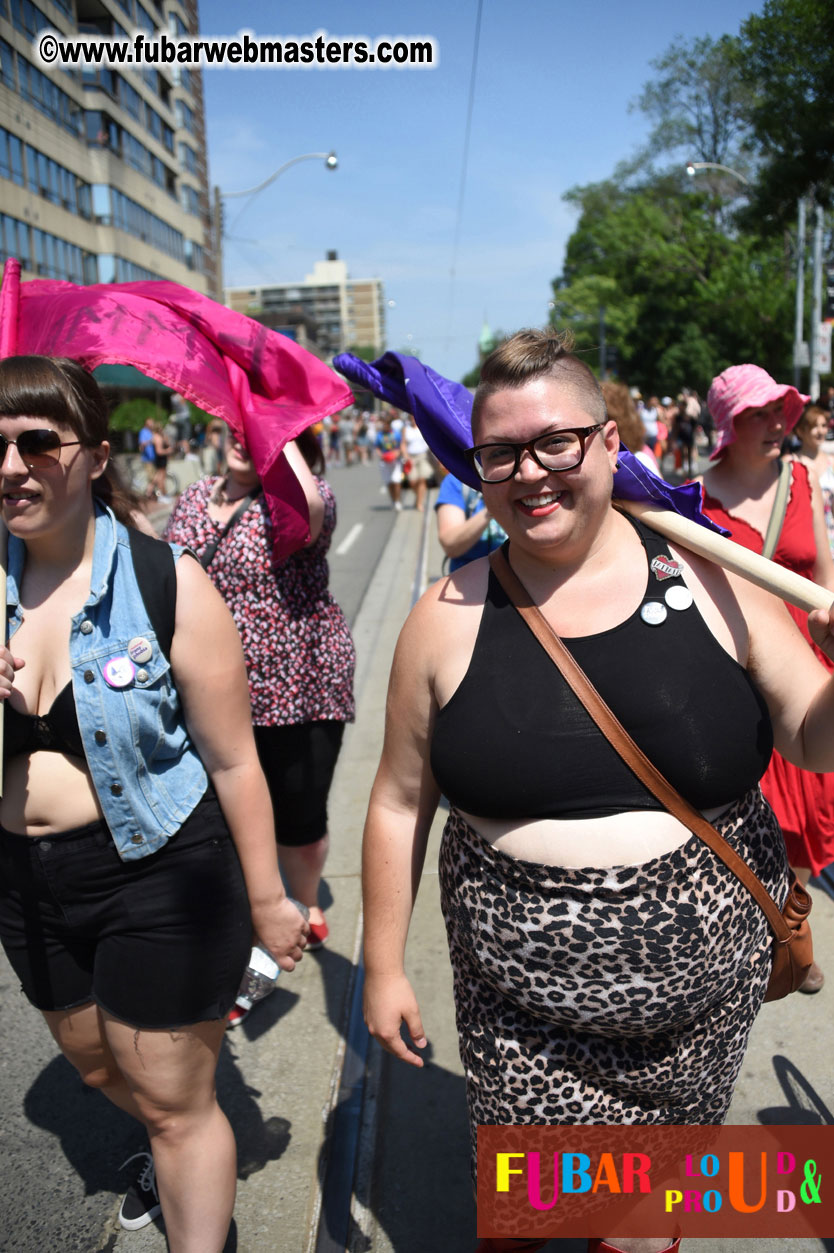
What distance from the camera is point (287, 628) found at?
10.6 ft

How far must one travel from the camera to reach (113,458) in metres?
2.42

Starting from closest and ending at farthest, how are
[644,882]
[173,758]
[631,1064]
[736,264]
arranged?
[644,882] < [631,1064] < [173,758] < [736,264]

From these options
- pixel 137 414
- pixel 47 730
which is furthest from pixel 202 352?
pixel 137 414

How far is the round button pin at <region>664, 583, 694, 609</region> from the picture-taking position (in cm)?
178

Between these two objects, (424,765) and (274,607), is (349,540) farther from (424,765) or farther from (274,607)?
(424,765)

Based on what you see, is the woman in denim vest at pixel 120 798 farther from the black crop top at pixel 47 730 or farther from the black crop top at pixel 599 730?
the black crop top at pixel 599 730

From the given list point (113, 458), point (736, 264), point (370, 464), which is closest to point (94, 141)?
point (370, 464)

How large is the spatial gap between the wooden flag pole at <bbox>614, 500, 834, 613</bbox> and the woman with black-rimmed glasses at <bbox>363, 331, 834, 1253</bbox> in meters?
0.04

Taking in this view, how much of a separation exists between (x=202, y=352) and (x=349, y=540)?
12.2 metres

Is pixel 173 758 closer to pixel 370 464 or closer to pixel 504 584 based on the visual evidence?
pixel 504 584

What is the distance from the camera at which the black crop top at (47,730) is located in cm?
200

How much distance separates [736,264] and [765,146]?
2851 cm

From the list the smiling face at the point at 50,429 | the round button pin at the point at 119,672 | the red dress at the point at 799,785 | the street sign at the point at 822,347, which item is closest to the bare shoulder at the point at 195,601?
the round button pin at the point at 119,672

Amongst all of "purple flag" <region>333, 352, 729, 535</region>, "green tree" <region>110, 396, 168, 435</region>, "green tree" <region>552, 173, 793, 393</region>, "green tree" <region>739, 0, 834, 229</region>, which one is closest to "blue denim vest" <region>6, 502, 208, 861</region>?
"purple flag" <region>333, 352, 729, 535</region>
